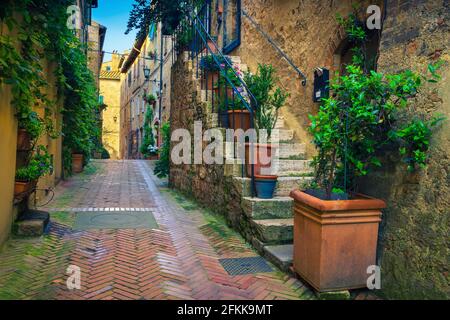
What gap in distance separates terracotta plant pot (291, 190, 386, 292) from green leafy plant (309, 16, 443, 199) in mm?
229

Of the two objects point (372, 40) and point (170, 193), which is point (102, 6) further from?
point (372, 40)

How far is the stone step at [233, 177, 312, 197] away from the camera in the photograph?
428 centimetres

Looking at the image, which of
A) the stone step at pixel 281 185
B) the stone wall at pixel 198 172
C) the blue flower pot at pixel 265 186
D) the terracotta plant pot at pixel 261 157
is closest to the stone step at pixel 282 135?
the stone wall at pixel 198 172

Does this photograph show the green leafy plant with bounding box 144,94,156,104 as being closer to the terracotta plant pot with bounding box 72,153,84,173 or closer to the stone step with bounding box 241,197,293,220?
the terracotta plant pot with bounding box 72,153,84,173

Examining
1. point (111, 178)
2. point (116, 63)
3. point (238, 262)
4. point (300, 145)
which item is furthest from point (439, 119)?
point (116, 63)

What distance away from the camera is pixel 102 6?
51.1 ft

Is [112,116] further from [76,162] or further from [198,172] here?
[198,172]

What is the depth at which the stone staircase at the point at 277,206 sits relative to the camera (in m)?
3.67

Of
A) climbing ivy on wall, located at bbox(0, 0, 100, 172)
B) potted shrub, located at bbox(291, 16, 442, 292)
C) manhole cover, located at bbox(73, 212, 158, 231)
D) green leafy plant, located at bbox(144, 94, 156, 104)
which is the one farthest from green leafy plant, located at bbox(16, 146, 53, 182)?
green leafy plant, located at bbox(144, 94, 156, 104)

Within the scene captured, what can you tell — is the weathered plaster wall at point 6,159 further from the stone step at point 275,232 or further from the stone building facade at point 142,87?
the stone building facade at point 142,87

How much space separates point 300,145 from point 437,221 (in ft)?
10.1

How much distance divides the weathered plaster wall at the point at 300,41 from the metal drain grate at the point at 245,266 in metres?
2.32

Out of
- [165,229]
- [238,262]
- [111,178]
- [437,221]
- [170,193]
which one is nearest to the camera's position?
[437,221]

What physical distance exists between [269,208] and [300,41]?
9.73 feet
